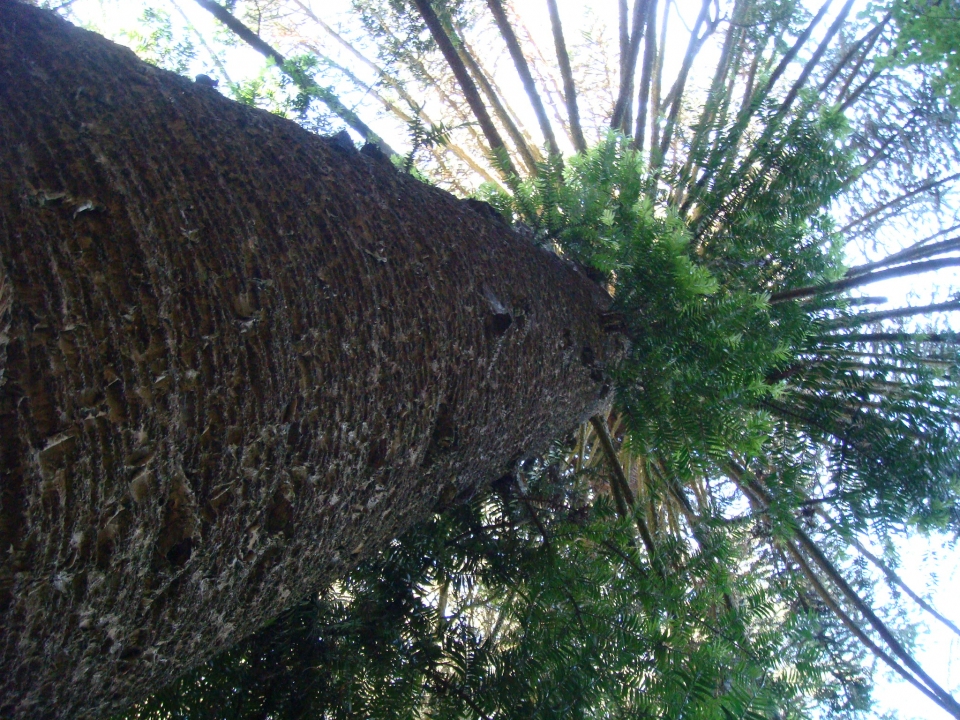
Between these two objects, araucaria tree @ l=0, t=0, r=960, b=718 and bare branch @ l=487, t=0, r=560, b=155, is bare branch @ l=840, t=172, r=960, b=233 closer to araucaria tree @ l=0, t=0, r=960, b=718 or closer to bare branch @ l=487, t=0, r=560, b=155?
araucaria tree @ l=0, t=0, r=960, b=718

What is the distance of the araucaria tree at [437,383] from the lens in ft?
2.56

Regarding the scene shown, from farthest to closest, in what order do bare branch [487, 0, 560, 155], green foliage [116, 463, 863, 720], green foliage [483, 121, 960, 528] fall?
1. bare branch [487, 0, 560, 155]
2. green foliage [483, 121, 960, 528]
3. green foliage [116, 463, 863, 720]

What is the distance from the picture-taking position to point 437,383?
1.26 m

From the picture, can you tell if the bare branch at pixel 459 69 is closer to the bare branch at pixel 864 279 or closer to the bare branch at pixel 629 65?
the bare branch at pixel 629 65

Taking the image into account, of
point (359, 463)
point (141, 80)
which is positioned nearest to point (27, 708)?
point (359, 463)

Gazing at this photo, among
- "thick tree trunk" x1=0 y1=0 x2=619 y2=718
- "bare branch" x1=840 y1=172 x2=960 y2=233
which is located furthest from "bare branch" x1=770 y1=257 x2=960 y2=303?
"thick tree trunk" x1=0 y1=0 x2=619 y2=718

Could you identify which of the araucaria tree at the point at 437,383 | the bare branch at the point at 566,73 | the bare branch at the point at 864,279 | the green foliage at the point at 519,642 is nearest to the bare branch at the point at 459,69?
the araucaria tree at the point at 437,383

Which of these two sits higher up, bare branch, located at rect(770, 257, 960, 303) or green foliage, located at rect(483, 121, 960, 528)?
bare branch, located at rect(770, 257, 960, 303)

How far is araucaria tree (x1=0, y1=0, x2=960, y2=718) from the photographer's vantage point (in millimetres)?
779

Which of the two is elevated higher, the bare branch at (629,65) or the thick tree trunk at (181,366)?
the bare branch at (629,65)

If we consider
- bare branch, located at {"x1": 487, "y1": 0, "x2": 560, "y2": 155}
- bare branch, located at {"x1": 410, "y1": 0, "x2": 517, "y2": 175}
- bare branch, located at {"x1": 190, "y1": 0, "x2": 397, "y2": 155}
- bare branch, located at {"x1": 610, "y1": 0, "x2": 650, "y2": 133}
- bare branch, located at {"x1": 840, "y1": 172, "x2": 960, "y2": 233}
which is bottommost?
bare branch, located at {"x1": 190, "y1": 0, "x2": 397, "y2": 155}

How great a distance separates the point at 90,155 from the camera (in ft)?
2.75

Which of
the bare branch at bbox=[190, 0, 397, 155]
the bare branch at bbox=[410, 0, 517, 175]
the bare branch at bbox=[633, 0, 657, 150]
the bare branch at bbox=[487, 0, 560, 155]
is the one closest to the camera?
the bare branch at bbox=[410, 0, 517, 175]

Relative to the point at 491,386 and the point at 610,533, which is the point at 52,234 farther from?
the point at 610,533
